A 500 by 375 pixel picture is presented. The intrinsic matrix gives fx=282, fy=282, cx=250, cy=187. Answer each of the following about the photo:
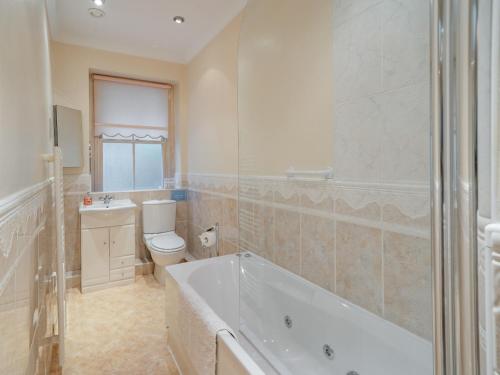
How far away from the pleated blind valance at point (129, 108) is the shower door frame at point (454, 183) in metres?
3.56

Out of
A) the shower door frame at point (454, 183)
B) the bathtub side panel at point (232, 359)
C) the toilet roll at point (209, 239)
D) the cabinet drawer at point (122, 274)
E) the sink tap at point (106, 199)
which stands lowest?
the cabinet drawer at point (122, 274)

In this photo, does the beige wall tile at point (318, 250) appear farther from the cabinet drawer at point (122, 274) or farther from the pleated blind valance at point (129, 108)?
the pleated blind valance at point (129, 108)

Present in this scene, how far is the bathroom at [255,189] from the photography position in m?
0.34

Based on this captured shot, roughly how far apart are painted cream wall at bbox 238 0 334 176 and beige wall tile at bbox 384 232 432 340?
1.96 ft

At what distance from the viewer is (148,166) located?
358cm

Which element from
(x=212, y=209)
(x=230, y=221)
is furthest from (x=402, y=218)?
(x=212, y=209)

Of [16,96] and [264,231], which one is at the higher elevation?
[16,96]

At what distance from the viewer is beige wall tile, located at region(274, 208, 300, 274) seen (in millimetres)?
1797

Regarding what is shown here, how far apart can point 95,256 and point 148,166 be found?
4.13 ft

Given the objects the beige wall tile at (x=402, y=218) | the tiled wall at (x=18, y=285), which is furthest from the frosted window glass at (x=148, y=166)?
the beige wall tile at (x=402, y=218)

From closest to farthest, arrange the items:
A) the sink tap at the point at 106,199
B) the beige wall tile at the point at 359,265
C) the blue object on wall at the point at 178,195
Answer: the beige wall tile at the point at 359,265
the sink tap at the point at 106,199
the blue object on wall at the point at 178,195

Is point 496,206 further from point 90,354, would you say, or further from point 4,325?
point 90,354

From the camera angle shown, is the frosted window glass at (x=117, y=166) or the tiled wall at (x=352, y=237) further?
the frosted window glass at (x=117, y=166)

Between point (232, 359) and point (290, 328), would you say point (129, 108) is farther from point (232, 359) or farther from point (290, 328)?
point (232, 359)
